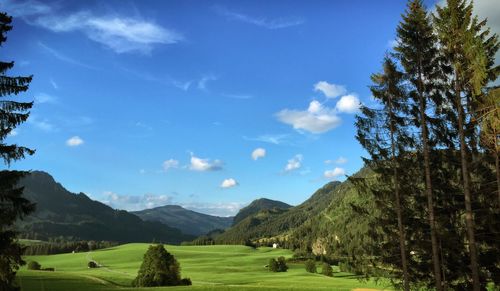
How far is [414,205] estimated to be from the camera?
1171 inches

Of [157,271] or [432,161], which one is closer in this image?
[432,161]

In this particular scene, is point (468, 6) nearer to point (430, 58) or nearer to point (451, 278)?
point (430, 58)

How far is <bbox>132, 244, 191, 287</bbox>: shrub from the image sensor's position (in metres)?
65.8

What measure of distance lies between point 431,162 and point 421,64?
6612 mm

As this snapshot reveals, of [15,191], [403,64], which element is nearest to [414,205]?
[403,64]

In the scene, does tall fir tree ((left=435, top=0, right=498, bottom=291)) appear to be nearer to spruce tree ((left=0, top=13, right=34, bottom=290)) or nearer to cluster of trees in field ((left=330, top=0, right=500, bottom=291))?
cluster of trees in field ((left=330, top=0, right=500, bottom=291))

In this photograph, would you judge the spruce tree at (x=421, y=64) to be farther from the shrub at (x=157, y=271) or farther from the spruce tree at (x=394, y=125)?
the shrub at (x=157, y=271)

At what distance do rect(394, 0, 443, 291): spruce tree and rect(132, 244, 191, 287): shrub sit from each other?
159 feet

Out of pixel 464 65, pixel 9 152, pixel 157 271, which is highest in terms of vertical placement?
pixel 464 65

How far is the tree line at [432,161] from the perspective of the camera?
24.7 metres

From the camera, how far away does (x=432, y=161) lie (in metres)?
28.5

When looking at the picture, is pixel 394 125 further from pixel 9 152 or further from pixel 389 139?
pixel 9 152

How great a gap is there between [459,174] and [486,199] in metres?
3.35

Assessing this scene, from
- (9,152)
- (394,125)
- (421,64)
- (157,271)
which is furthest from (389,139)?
(157,271)
